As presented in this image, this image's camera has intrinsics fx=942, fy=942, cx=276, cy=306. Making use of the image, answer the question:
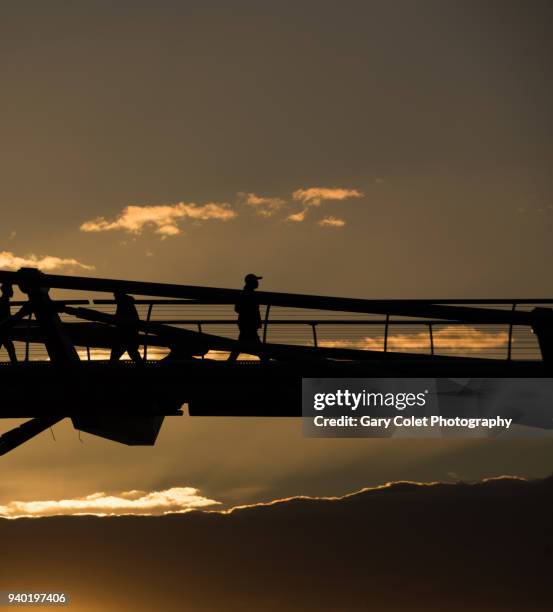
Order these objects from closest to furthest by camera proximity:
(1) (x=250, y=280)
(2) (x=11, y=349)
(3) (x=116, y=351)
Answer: (3) (x=116, y=351)
(1) (x=250, y=280)
(2) (x=11, y=349)

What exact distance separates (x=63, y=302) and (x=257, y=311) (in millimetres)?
3953

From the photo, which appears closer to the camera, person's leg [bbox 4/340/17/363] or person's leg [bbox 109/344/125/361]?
person's leg [bbox 109/344/125/361]

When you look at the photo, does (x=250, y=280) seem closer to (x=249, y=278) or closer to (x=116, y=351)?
(x=249, y=278)

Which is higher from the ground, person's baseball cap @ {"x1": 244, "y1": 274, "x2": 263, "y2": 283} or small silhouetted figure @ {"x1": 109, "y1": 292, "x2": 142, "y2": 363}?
person's baseball cap @ {"x1": 244, "y1": 274, "x2": 263, "y2": 283}

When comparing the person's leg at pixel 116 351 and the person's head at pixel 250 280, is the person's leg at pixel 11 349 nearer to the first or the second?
the person's leg at pixel 116 351

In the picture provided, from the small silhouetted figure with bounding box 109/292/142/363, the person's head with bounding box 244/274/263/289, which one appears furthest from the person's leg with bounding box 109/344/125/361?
the person's head with bounding box 244/274/263/289

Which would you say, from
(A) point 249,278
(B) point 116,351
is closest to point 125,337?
(B) point 116,351

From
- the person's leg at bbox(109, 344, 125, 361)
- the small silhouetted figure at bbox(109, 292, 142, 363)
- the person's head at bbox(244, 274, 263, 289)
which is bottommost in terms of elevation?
the person's leg at bbox(109, 344, 125, 361)

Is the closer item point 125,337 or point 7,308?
point 125,337

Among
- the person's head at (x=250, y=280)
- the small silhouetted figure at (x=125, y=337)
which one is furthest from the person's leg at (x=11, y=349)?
the person's head at (x=250, y=280)

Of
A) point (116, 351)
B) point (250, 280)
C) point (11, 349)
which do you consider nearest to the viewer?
point (116, 351)

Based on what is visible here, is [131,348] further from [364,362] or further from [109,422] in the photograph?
[364,362]

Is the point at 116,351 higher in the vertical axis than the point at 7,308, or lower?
lower

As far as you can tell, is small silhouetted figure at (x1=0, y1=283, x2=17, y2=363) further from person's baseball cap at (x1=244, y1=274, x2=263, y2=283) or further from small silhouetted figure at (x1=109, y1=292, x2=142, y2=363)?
person's baseball cap at (x1=244, y1=274, x2=263, y2=283)
